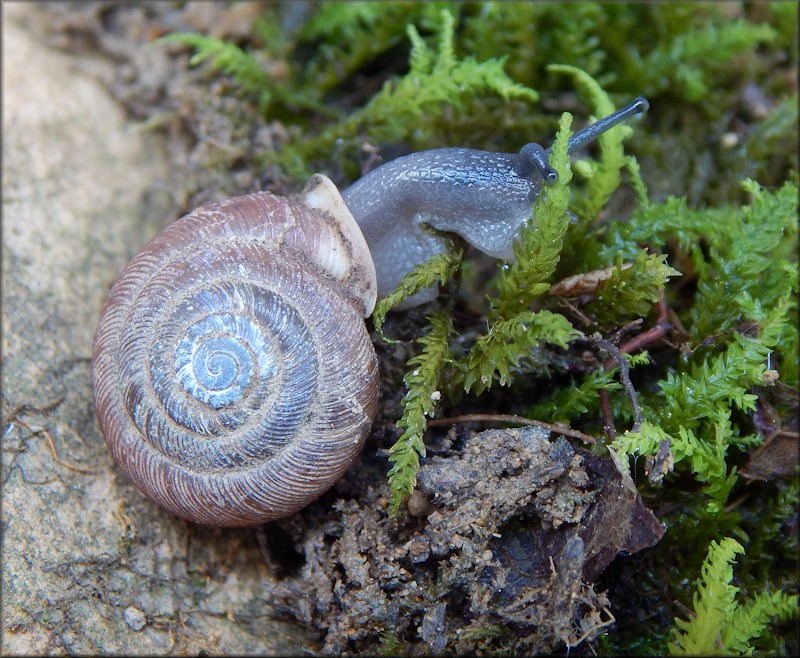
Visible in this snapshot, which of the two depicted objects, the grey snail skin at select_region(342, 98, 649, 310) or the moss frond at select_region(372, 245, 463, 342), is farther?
the grey snail skin at select_region(342, 98, 649, 310)

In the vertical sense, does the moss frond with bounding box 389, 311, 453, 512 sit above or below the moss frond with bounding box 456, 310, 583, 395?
below

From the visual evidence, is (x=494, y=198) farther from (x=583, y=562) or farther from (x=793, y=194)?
(x=583, y=562)

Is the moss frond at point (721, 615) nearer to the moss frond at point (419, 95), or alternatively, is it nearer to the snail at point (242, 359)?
the snail at point (242, 359)

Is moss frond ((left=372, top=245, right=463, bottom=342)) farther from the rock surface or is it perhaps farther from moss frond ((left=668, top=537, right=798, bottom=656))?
moss frond ((left=668, top=537, right=798, bottom=656))

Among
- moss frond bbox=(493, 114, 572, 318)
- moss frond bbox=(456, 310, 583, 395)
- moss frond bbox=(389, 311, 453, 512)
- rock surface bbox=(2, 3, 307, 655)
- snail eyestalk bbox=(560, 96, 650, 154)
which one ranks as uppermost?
snail eyestalk bbox=(560, 96, 650, 154)

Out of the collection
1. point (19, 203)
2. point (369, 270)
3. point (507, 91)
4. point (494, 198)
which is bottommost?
point (19, 203)

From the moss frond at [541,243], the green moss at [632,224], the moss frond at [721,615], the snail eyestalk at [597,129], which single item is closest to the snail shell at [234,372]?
the green moss at [632,224]

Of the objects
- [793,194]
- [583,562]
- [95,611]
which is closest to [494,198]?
[793,194]

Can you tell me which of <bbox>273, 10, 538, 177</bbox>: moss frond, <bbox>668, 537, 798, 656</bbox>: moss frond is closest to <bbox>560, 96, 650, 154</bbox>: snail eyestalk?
<bbox>273, 10, 538, 177</bbox>: moss frond
